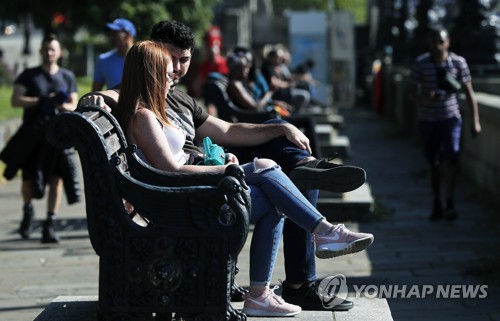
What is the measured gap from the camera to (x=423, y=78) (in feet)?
35.2

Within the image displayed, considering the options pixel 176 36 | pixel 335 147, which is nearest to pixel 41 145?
pixel 176 36

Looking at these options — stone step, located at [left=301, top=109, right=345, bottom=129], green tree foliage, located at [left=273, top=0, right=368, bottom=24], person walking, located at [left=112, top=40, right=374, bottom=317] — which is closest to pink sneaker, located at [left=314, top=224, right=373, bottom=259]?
person walking, located at [left=112, top=40, right=374, bottom=317]

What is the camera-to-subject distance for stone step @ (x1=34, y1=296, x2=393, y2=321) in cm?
521

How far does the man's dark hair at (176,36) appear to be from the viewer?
580cm

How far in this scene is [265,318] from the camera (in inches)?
206

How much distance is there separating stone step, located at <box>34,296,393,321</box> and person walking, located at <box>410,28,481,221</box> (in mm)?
5112

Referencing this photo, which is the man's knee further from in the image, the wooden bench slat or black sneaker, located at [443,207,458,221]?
black sneaker, located at [443,207,458,221]

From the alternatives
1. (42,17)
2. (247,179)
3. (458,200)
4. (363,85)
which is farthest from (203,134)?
(42,17)

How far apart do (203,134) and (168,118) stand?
0.44 metres

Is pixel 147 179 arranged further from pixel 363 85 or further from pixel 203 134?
pixel 363 85

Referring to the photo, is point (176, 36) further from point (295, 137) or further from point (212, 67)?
point (212, 67)

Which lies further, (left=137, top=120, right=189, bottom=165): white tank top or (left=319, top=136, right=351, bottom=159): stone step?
(left=319, top=136, right=351, bottom=159): stone step

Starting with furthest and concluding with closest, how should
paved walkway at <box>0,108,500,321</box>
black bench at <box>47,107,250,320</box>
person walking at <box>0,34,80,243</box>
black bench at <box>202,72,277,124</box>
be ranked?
black bench at <box>202,72,277,124</box>, person walking at <box>0,34,80,243</box>, paved walkway at <box>0,108,500,321</box>, black bench at <box>47,107,250,320</box>

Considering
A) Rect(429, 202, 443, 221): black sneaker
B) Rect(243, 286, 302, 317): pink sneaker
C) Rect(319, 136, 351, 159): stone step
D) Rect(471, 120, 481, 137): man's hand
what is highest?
Rect(243, 286, 302, 317): pink sneaker
